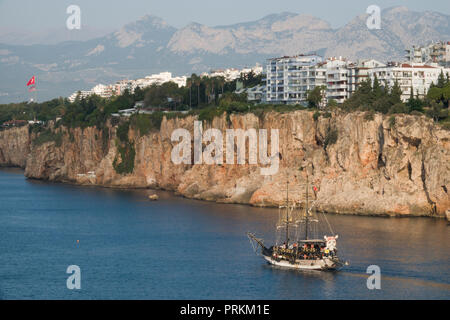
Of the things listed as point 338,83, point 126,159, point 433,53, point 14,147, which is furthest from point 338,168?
point 14,147

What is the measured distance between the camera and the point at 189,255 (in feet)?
152

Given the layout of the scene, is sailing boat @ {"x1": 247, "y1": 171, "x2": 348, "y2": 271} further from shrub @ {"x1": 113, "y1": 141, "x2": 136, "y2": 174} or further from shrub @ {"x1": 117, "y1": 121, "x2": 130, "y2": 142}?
shrub @ {"x1": 117, "y1": 121, "x2": 130, "y2": 142}

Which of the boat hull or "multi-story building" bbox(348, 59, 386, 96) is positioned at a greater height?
"multi-story building" bbox(348, 59, 386, 96)

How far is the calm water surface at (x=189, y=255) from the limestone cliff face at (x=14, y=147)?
2050 inches

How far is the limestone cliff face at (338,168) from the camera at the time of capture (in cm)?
5847

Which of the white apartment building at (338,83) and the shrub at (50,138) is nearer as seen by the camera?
the white apartment building at (338,83)

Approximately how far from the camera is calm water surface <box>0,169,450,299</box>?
38.2 metres

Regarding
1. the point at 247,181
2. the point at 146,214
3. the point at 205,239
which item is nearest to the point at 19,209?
the point at 146,214

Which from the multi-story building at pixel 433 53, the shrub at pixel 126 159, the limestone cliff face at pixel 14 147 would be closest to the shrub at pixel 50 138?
the shrub at pixel 126 159

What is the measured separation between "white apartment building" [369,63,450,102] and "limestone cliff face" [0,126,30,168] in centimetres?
5914

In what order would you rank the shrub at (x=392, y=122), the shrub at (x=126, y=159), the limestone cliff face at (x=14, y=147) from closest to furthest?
the shrub at (x=392, y=122)
the shrub at (x=126, y=159)
the limestone cliff face at (x=14, y=147)

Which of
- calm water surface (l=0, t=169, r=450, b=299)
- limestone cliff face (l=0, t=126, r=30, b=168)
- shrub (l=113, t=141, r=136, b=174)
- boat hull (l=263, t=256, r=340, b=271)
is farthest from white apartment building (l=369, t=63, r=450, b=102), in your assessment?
limestone cliff face (l=0, t=126, r=30, b=168)

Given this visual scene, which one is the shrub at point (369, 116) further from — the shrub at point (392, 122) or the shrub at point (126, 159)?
the shrub at point (126, 159)
